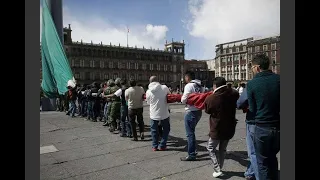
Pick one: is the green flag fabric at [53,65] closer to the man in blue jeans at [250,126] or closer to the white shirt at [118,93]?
the white shirt at [118,93]

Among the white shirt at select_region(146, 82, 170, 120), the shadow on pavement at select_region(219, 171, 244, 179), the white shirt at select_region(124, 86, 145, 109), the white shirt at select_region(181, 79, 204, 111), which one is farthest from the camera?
the white shirt at select_region(124, 86, 145, 109)

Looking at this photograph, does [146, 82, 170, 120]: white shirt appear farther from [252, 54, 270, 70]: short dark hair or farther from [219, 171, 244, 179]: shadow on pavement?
[252, 54, 270, 70]: short dark hair

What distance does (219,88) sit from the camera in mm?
4383

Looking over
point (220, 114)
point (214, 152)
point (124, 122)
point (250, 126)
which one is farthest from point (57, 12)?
point (250, 126)

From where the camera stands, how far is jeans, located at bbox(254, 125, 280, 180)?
3148 mm

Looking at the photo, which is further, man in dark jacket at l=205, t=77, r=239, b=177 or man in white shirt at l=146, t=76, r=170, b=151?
man in white shirt at l=146, t=76, r=170, b=151

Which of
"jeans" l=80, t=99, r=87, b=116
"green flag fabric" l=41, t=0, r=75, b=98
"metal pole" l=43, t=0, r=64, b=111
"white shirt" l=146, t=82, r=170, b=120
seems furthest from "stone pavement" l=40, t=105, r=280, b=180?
"metal pole" l=43, t=0, r=64, b=111

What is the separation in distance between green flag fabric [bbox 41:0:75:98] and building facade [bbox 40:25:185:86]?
6126 centimetres

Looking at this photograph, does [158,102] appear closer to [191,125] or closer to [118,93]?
[191,125]

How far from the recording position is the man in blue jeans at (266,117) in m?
3.16

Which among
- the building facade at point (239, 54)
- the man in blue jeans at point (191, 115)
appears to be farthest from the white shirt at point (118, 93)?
the building facade at point (239, 54)

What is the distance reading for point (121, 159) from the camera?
17.7ft

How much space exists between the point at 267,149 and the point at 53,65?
607 cm
